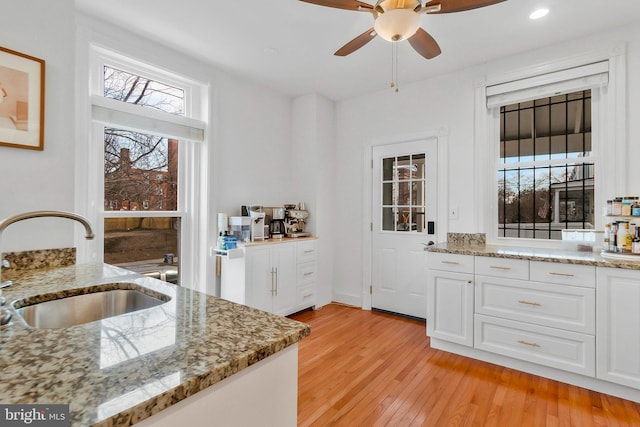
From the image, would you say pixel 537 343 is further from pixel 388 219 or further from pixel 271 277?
pixel 271 277

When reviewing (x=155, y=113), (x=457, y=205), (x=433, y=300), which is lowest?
(x=433, y=300)

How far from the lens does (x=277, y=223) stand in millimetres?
3742

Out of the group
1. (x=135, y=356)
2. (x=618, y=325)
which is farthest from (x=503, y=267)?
(x=135, y=356)

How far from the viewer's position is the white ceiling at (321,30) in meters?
2.26

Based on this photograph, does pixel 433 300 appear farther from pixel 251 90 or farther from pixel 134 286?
pixel 251 90

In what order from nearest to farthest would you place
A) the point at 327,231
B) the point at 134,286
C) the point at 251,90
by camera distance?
the point at 134,286 < the point at 251,90 < the point at 327,231

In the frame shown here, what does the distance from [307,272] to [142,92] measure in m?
2.51

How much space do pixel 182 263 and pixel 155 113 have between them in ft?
4.77

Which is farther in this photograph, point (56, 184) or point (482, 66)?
point (482, 66)

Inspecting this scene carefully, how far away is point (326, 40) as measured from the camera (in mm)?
2717

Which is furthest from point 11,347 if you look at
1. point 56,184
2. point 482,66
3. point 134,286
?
point 482,66

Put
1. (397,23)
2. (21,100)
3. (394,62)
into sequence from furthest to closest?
(394,62) < (397,23) < (21,100)

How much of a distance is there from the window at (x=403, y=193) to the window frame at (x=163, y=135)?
7.06 ft

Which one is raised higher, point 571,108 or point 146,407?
point 571,108
